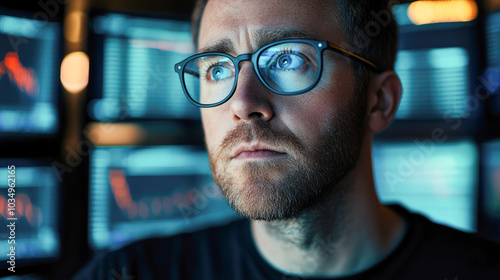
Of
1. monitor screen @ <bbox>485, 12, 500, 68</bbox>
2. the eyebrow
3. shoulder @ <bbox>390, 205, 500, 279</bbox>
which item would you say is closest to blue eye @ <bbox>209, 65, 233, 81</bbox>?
the eyebrow

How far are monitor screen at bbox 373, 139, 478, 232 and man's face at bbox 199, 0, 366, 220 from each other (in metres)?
0.91

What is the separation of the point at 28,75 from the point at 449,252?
1386 mm

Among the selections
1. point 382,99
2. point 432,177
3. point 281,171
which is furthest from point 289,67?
point 432,177

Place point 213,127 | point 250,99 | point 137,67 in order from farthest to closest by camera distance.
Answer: point 137,67 → point 213,127 → point 250,99

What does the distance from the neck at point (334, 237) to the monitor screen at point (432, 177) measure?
0.83 metres

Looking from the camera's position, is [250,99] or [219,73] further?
[219,73]

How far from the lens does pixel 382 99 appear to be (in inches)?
44.4

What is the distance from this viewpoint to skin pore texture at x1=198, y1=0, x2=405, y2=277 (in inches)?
35.8

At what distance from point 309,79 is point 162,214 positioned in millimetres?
1049

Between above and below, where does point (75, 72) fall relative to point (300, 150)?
above

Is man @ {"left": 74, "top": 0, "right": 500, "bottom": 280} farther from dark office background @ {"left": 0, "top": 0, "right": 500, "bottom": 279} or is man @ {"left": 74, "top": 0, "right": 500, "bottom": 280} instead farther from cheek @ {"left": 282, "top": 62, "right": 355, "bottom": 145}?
dark office background @ {"left": 0, "top": 0, "right": 500, "bottom": 279}

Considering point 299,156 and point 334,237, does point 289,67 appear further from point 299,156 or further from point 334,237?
point 334,237

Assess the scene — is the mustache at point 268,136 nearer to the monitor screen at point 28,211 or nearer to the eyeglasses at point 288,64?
the eyeglasses at point 288,64

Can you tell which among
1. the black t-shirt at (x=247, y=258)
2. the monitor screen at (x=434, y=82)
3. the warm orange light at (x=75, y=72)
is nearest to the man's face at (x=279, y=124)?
the black t-shirt at (x=247, y=258)
